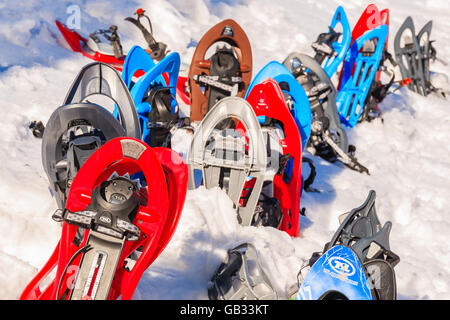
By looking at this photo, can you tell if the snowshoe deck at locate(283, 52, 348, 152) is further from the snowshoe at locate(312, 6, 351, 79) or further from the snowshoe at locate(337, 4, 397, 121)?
the snowshoe at locate(337, 4, 397, 121)

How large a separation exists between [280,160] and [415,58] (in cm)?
628

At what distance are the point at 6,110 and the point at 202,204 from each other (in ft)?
8.09

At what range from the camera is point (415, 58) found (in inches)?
341

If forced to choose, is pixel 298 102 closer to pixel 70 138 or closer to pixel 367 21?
pixel 70 138

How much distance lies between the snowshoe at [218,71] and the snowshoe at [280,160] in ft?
4.80

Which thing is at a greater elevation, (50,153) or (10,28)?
(10,28)

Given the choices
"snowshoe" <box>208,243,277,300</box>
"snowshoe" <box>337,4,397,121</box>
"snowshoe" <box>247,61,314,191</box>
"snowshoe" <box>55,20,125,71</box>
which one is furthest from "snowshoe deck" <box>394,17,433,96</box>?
"snowshoe" <box>208,243,277,300</box>

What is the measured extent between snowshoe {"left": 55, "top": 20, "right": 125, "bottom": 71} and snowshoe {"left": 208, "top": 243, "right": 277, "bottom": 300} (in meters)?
4.46

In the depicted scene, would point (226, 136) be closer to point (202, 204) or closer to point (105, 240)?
point (202, 204)

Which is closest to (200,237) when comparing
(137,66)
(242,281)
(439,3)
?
(242,281)

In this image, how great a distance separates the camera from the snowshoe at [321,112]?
216 inches

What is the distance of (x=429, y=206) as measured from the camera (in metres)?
5.10

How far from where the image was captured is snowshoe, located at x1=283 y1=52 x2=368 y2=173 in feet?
18.0
